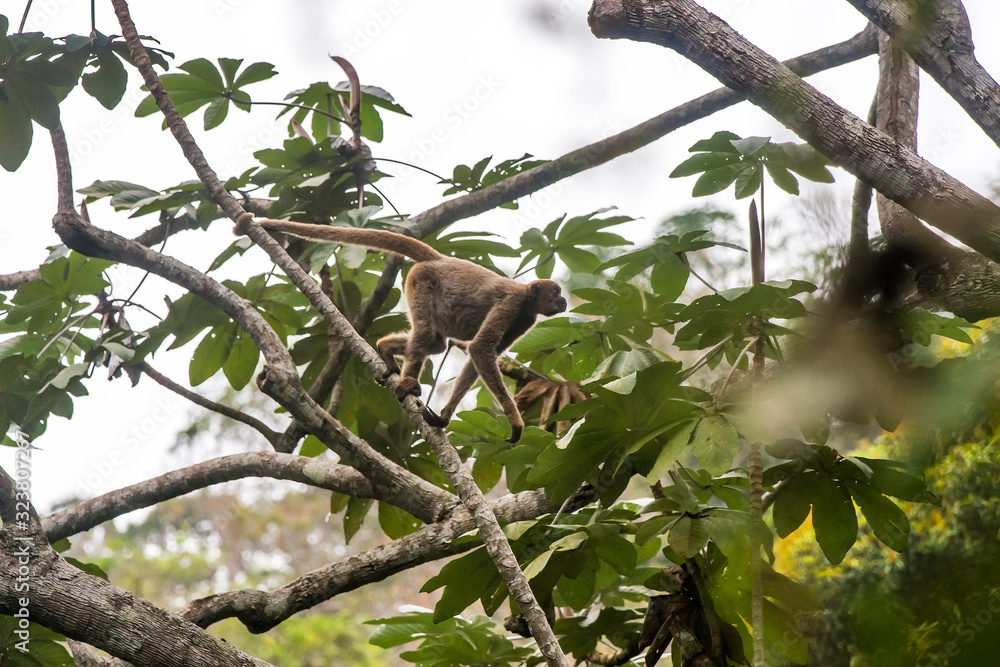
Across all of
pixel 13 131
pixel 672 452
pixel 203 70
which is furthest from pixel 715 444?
pixel 13 131

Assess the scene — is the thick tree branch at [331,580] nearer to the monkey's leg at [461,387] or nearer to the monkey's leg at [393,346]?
the monkey's leg at [461,387]

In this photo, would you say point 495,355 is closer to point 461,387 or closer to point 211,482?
point 461,387

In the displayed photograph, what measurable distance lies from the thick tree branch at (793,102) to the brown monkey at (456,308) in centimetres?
150

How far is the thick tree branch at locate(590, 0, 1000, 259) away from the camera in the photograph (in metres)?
2.06

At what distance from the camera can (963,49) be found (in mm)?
2051

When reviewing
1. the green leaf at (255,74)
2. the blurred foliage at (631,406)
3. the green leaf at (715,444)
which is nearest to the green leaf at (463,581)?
the blurred foliage at (631,406)

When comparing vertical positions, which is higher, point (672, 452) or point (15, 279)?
point (15, 279)

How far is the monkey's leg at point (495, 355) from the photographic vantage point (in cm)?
328

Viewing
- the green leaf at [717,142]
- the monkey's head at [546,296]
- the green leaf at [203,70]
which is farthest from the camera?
the monkey's head at [546,296]

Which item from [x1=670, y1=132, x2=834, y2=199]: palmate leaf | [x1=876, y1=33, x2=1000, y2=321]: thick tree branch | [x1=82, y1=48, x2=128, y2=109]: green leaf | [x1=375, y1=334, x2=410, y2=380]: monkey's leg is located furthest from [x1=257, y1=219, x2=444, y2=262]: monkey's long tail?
[x1=876, y1=33, x2=1000, y2=321]: thick tree branch

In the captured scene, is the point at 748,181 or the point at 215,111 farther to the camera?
the point at 215,111

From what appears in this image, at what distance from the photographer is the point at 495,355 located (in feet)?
11.5

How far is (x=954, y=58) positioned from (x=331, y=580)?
2.61 m

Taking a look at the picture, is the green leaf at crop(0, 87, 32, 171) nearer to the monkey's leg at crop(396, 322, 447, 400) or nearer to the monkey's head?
the monkey's leg at crop(396, 322, 447, 400)
